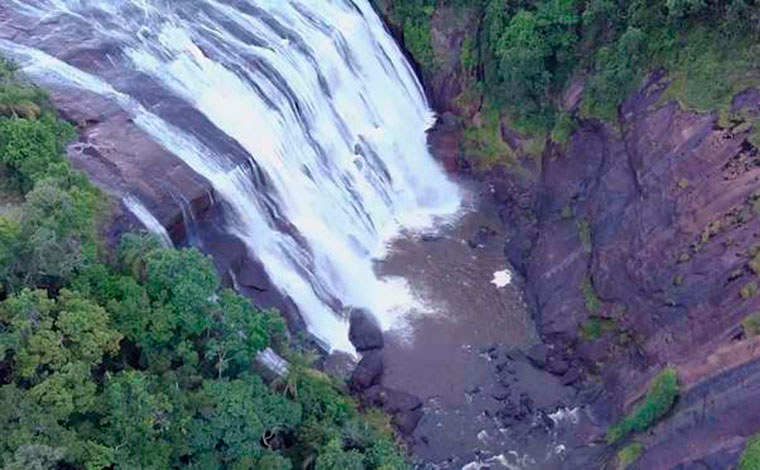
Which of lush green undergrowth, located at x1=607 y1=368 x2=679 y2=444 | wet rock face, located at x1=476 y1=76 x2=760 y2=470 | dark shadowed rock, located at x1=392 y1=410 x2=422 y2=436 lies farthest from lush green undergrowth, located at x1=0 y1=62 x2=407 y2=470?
wet rock face, located at x1=476 y1=76 x2=760 y2=470

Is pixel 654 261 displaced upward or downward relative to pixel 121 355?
upward

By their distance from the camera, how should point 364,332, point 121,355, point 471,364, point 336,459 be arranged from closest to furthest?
point 121,355 → point 336,459 → point 471,364 → point 364,332

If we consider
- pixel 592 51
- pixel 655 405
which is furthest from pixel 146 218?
pixel 592 51

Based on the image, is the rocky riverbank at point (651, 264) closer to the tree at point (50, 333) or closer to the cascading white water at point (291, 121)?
the cascading white water at point (291, 121)

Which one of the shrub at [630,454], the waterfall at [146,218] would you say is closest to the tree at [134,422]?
the waterfall at [146,218]

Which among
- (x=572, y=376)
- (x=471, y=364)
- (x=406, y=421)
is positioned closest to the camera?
(x=406, y=421)

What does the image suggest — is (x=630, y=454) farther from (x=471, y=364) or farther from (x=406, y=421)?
(x=406, y=421)
